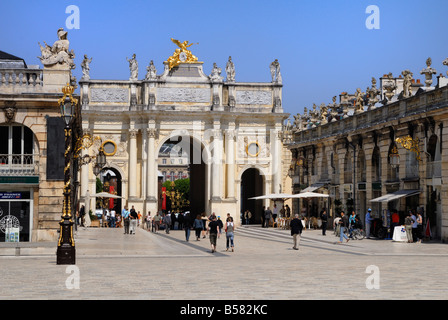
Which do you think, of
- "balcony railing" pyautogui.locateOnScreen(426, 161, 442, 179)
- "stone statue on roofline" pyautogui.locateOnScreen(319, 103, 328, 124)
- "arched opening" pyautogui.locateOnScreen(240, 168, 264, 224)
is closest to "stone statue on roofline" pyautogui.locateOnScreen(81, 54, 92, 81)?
"arched opening" pyautogui.locateOnScreen(240, 168, 264, 224)

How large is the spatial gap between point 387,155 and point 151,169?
3167 cm

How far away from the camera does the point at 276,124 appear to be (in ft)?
250

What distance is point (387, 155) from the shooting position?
46.3 m

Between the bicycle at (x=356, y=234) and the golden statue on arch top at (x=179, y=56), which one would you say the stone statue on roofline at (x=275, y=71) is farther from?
the bicycle at (x=356, y=234)

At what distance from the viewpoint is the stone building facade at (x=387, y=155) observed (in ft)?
130

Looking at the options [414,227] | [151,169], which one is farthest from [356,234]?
[151,169]

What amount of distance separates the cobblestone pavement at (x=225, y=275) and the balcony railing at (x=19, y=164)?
3.40m

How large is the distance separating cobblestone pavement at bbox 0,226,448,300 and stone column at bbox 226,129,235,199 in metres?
41.9

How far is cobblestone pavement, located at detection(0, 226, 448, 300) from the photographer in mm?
15758

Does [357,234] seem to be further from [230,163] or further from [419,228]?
[230,163]

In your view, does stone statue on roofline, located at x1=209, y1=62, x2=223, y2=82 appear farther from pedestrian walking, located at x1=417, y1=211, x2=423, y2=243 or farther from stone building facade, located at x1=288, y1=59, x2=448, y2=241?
pedestrian walking, located at x1=417, y1=211, x2=423, y2=243
